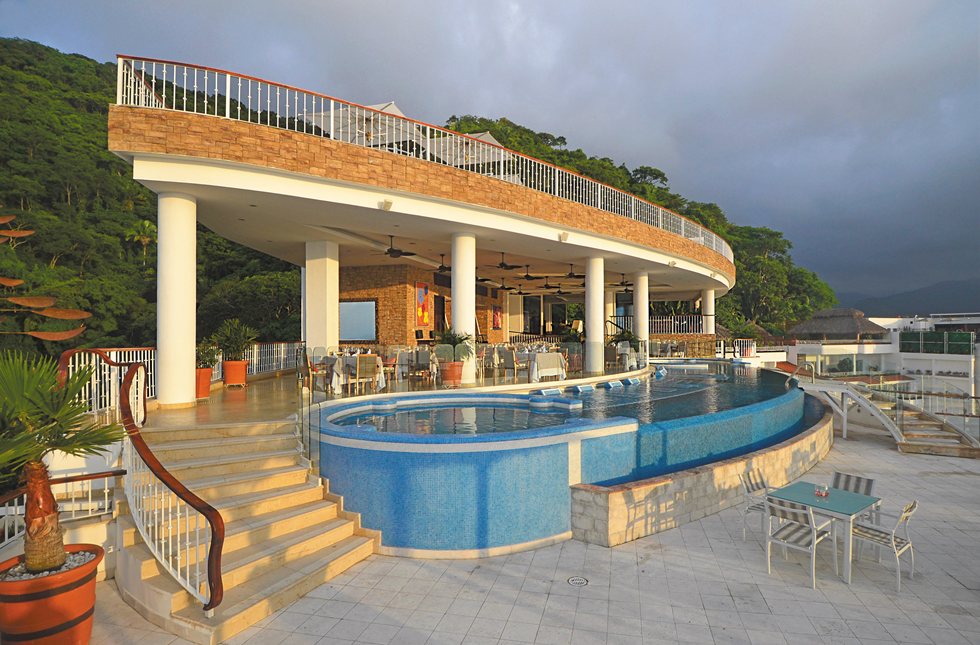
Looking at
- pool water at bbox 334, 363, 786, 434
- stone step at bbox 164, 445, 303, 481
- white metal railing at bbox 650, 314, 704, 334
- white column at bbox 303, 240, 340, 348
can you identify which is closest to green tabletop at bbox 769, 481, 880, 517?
pool water at bbox 334, 363, 786, 434

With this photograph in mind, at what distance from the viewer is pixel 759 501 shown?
16.5 feet

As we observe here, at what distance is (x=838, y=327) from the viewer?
3959 cm

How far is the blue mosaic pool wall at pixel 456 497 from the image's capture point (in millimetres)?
4969

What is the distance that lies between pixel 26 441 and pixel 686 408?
8561mm

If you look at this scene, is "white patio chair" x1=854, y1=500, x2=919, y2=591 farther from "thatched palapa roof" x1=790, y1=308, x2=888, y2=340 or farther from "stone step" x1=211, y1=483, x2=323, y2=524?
"thatched palapa roof" x1=790, y1=308, x2=888, y2=340

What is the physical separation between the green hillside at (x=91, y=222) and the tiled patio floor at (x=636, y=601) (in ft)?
72.9

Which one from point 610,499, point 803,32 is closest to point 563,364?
point 610,499

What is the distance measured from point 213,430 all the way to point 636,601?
5.04 metres

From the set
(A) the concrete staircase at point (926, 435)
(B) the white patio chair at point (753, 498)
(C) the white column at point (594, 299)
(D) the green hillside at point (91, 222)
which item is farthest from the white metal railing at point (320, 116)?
(D) the green hillside at point (91, 222)

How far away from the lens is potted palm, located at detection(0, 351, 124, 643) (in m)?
2.98

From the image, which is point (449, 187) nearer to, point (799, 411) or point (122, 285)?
point (799, 411)

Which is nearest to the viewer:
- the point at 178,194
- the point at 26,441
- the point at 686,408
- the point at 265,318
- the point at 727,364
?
the point at 26,441

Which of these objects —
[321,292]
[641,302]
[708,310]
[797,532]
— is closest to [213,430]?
[797,532]

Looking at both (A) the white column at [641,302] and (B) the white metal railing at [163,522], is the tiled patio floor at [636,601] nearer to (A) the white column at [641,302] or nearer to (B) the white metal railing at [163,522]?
(B) the white metal railing at [163,522]
